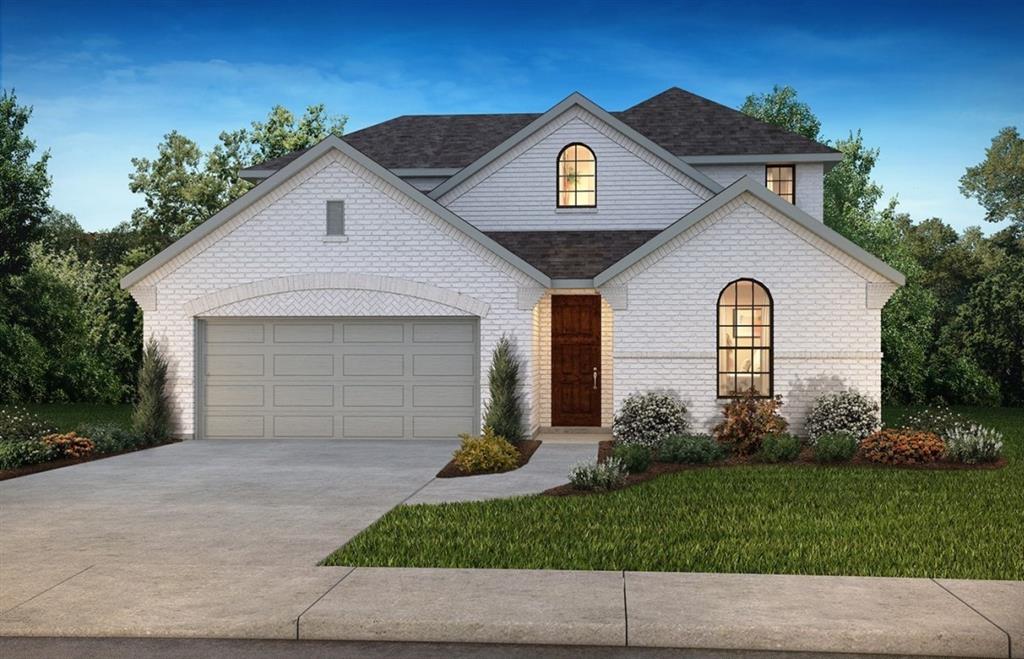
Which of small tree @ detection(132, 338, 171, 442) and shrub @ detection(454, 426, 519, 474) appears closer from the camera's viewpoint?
shrub @ detection(454, 426, 519, 474)

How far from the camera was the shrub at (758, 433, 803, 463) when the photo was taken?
680 inches

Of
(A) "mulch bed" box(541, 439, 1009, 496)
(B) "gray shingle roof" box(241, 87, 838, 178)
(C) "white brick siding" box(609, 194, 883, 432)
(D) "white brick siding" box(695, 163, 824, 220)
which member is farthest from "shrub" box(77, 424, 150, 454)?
(D) "white brick siding" box(695, 163, 824, 220)

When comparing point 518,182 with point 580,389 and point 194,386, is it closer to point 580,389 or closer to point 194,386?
point 580,389

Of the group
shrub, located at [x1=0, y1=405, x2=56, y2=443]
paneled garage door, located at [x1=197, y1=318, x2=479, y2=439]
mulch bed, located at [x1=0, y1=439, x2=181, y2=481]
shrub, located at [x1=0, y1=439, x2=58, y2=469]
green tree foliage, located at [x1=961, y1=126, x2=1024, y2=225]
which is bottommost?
mulch bed, located at [x1=0, y1=439, x2=181, y2=481]

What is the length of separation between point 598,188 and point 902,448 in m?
10.0

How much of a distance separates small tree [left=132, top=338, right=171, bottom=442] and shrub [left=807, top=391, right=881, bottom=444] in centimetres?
1242

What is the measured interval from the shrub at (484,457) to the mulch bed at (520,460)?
0.07m

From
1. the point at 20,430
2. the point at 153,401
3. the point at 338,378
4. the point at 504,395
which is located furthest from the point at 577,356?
the point at 20,430

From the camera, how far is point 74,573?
8977mm

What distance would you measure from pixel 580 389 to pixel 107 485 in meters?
10.7

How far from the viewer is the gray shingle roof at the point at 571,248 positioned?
21.7 m

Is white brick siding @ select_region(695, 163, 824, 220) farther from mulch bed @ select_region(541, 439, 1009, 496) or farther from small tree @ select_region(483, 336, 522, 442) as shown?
mulch bed @ select_region(541, 439, 1009, 496)

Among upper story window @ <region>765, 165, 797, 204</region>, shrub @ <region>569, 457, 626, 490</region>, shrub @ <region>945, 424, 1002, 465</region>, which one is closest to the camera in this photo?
shrub @ <region>569, 457, 626, 490</region>

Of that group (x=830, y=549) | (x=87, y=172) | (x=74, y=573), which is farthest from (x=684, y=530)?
(x=87, y=172)
